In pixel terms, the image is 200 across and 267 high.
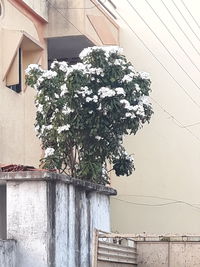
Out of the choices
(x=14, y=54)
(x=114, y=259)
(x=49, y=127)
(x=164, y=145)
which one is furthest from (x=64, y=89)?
(x=164, y=145)

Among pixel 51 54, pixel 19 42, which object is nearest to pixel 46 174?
pixel 19 42

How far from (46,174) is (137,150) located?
1088cm

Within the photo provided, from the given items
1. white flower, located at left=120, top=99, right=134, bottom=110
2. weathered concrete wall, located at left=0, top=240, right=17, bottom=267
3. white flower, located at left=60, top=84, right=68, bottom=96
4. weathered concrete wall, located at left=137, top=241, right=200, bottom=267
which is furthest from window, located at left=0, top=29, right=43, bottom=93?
weathered concrete wall, located at left=137, top=241, right=200, bottom=267

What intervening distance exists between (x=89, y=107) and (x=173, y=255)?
12.4 feet

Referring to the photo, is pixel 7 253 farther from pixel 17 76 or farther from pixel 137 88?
pixel 17 76

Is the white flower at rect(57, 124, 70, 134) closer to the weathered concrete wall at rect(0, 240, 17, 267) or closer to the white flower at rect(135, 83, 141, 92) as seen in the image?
the white flower at rect(135, 83, 141, 92)

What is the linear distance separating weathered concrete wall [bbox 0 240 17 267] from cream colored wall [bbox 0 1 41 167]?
5261 millimetres

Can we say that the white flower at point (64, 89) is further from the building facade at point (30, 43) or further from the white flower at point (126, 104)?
the building facade at point (30, 43)

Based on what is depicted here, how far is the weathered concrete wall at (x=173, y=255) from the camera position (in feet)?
36.8

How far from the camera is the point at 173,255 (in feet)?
37.0

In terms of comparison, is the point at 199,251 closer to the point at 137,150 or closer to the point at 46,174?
the point at 46,174

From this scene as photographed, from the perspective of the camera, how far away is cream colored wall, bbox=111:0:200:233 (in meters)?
21.4

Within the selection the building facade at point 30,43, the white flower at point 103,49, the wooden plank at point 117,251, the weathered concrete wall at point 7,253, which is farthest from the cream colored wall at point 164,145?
the weathered concrete wall at point 7,253

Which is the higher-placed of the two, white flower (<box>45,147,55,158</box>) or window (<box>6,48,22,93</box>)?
window (<box>6,48,22,93</box>)
